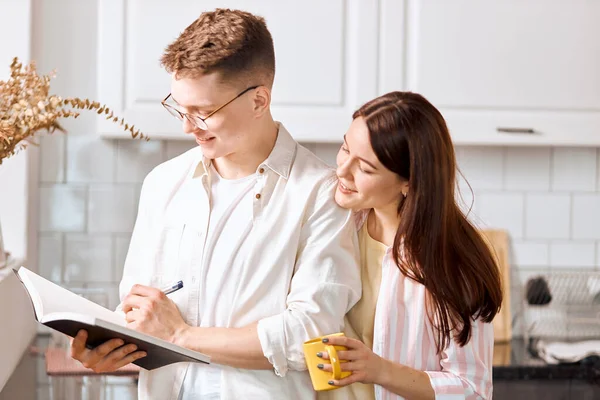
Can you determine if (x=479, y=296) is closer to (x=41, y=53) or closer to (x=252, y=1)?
(x=252, y=1)

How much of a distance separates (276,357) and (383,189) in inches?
14.0

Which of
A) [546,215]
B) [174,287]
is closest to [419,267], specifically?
[174,287]

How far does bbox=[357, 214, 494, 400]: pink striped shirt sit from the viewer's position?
1.56 meters

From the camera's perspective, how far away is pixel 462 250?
1.57 metres

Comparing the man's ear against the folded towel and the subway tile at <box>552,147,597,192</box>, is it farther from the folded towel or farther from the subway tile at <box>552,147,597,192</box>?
the subway tile at <box>552,147,597,192</box>

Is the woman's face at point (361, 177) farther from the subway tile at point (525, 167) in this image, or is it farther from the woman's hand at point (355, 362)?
the subway tile at point (525, 167)

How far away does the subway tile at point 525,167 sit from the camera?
2.77m

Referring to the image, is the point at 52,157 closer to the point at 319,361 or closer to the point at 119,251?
the point at 119,251

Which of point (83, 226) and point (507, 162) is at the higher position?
point (507, 162)

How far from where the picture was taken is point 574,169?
282cm

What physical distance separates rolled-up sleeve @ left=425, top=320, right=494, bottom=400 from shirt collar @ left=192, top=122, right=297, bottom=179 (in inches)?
17.6

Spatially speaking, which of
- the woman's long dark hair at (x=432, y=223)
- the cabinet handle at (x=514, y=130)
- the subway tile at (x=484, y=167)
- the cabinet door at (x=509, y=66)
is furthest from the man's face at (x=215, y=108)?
the subway tile at (x=484, y=167)

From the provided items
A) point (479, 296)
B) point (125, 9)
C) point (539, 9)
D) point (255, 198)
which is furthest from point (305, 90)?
point (479, 296)

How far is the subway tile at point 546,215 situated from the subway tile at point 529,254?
29 millimetres
